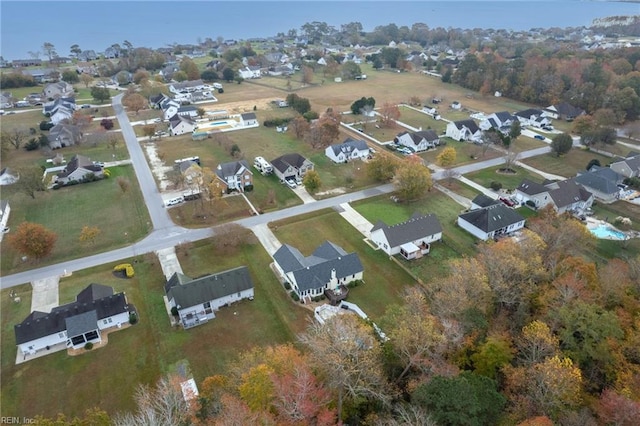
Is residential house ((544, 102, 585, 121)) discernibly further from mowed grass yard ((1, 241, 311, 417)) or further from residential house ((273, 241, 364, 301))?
mowed grass yard ((1, 241, 311, 417))

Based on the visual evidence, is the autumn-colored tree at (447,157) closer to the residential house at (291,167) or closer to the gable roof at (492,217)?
the gable roof at (492,217)

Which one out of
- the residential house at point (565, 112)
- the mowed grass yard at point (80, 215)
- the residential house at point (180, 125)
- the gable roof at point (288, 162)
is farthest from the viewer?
the residential house at point (565, 112)

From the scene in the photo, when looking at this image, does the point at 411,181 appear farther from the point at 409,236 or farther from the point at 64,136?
the point at 64,136

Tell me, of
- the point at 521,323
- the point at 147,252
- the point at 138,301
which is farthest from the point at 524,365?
the point at 147,252

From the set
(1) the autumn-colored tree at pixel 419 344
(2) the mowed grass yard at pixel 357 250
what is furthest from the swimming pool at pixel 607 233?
(1) the autumn-colored tree at pixel 419 344

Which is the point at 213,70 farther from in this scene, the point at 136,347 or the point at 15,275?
the point at 136,347

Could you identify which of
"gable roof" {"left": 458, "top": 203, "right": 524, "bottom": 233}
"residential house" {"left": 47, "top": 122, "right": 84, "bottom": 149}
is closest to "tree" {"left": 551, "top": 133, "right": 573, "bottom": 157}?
"gable roof" {"left": 458, "top": 203, "right": 524, "bottom": 233}
